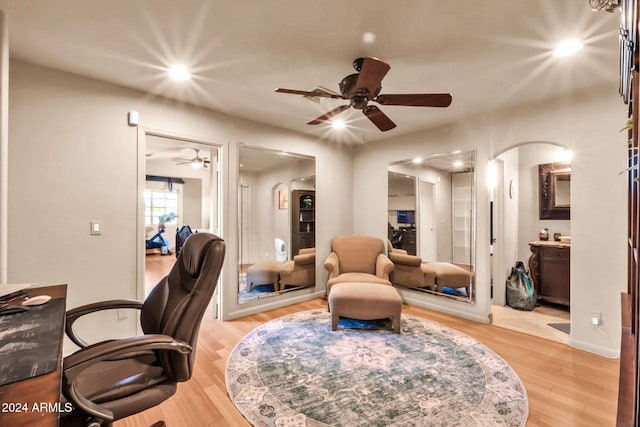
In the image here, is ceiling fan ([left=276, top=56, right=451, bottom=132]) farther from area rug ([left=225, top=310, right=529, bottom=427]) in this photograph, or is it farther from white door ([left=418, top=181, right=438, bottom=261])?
area rug ([left=225, top=310, right=529, bottom=427])

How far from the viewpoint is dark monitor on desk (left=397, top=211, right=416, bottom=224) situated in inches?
156

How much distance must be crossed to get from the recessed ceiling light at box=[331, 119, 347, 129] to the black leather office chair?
8.13 ft

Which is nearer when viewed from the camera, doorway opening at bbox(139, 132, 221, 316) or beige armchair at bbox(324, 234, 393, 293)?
beige armchair at bbox(324, 234, 393, 293)

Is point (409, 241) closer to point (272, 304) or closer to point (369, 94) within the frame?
point (272, 304)

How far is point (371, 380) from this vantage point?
2.05 m

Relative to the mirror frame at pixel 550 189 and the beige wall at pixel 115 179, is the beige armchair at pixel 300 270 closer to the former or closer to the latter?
the beige wall at pixel 115 179

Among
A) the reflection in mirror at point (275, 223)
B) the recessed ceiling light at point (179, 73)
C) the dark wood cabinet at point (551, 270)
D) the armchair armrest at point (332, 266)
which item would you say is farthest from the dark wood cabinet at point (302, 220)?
the dark wood cabinet at point (551, 270)

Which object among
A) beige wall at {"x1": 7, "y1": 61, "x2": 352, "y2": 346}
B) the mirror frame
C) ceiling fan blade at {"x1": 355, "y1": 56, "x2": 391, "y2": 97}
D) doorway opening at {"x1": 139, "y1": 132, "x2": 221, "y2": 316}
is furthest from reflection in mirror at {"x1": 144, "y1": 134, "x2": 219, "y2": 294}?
the mirror frame

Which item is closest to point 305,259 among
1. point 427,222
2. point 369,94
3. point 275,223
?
point 275,223

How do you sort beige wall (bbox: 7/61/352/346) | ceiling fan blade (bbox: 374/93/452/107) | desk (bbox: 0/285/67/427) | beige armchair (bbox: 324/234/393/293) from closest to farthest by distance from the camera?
desk (bbox: 0/285/67/427) → ceiling fan blade (bbox: 374/93/452/107) → beige wall (bbox: 7/61/352/346) → beige armchair (bbox: 324/234/393/293)

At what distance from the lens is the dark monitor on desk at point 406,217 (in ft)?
13.0

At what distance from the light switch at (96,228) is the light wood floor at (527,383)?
1.39 m

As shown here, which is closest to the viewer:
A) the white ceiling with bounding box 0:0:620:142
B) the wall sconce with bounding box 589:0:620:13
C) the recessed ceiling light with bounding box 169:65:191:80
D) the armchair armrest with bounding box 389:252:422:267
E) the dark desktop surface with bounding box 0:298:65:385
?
the dark desktop surface with bounding box 0:298:65:385

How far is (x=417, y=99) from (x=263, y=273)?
2747mm
